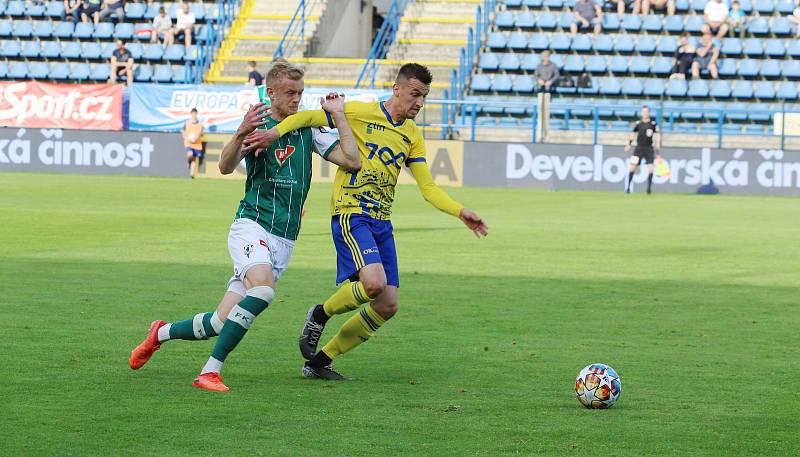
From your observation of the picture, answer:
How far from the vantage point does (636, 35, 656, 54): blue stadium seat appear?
3609cm

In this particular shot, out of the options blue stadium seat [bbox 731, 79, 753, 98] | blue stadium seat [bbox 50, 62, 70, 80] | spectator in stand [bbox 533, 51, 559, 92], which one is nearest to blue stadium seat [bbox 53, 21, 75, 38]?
blue stadium seat [bbox 50, 62, 70, 80]

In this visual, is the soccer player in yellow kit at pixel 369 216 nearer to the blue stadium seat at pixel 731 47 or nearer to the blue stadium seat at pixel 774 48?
the blue stadium seat at pixel 731 47

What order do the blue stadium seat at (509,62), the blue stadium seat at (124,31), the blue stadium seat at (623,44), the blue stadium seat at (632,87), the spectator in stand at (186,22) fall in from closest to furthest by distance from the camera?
the blue stadium seat at (632,87), the blue stadium seat at (623,44), the blue stadium seat at (509,62), the spectator in stand at (186,22), the blue stadium seat at (124,31)

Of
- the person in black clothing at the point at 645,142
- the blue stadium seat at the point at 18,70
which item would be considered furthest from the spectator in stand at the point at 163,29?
the person in black clothing at the point at 645,142

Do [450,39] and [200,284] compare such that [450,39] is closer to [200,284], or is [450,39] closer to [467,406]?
[200,284]

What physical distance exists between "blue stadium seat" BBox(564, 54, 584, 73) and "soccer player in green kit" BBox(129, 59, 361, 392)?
93.7 feet

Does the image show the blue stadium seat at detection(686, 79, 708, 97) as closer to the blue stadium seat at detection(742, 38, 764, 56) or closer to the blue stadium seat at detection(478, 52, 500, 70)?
the blue stadium seat at detection(742, 38, 764, 56)

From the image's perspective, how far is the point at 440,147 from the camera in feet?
109

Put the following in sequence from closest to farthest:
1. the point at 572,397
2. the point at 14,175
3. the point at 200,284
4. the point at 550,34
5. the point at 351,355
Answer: the point at 572,397 → the point at 351,355 → the point at 200,284 → the point at 14,175 → the point at 550,34

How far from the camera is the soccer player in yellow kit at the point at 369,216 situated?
25.7 feet

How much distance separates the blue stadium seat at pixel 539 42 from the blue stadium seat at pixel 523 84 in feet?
4.41

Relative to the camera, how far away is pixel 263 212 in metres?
7.57

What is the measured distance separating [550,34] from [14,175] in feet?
47.5

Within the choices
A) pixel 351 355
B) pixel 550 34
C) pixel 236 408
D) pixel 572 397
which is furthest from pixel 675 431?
pixel 550 34
